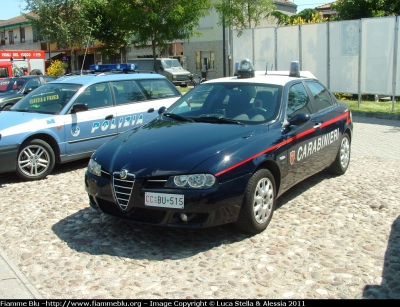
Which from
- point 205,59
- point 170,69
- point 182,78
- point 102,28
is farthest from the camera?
point 205,59

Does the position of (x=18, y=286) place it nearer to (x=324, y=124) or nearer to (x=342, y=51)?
(x=324, y=124)

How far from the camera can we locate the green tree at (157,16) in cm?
1919

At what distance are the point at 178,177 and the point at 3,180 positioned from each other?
4270 millimetres

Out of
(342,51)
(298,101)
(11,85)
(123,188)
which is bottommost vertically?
(123,188)

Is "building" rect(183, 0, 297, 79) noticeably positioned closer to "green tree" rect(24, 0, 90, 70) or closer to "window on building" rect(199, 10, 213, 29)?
"window on building" rect(199, 10, 213, 29)

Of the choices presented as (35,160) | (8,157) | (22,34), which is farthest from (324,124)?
(22,34)

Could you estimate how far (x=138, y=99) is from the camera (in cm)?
873

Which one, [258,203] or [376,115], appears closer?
[258,203]

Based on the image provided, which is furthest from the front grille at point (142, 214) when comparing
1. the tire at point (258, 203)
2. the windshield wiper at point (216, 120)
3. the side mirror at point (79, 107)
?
the side mirror at point (79, 107)

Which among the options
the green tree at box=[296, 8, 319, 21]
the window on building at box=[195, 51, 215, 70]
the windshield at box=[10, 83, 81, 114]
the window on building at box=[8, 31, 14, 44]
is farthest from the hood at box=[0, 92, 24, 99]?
the window on building at box=[8, 31, 14, 44]

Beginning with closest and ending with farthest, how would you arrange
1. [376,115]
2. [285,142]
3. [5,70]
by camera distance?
[285,142] < [376,115] < [5,70]

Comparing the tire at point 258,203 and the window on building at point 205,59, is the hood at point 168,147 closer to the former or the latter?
the tire at point 258,203

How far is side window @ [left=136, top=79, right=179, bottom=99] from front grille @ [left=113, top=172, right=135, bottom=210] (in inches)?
182

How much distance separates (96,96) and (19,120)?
4.52ft
